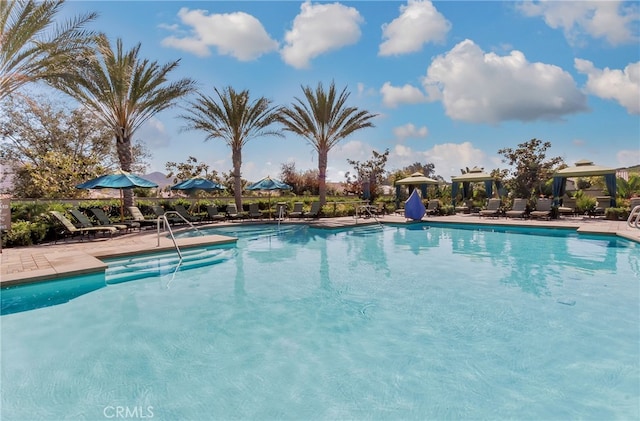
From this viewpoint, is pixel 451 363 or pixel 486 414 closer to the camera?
pixel 486 414

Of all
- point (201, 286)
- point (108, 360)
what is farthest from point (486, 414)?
point (201, 286)

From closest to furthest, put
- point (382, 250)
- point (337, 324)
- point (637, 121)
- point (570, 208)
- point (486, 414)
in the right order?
point (486, 414) < point (337, 324) < point (382, 250) < point (570, 208) < point (637, 121)

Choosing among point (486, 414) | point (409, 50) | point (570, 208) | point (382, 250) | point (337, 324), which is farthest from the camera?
point (570, 208)

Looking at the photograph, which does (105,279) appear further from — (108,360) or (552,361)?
(552,361)

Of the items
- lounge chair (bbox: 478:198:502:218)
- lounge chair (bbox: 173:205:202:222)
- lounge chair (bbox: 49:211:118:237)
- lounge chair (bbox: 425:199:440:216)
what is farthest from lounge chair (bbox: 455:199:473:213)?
lounge chair (bbox: 49:211:118:237)

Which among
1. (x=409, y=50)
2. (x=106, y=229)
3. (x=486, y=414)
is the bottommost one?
(x=486, y=414)

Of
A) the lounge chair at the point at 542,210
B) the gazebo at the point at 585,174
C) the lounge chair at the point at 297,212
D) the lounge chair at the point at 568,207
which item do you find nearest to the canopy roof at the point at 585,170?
the gazebo at the point at 585,174

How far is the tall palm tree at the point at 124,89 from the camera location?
1440 centimetres

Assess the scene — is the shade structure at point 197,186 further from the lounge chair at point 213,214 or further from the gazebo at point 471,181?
the gazebo at point 471,181

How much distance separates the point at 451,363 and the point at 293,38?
14223 millimetres

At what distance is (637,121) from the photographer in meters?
25.9

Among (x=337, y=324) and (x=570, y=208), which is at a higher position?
(x=570, y=208)

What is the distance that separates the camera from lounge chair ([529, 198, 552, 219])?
17484mm

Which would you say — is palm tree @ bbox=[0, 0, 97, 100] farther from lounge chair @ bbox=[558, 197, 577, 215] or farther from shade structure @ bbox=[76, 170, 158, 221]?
lounge chair @ bbox=[558, 197, 577, 215]
